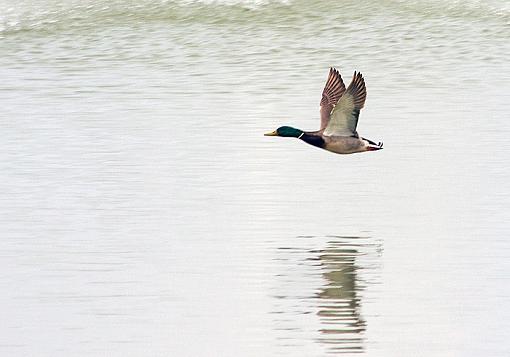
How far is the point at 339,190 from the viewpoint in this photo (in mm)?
23641

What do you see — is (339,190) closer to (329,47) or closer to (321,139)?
(321,139)

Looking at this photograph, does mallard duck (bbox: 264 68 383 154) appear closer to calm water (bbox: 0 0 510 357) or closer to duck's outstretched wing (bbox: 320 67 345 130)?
duck's outstretched wing (bbox: 320 67 345 130)

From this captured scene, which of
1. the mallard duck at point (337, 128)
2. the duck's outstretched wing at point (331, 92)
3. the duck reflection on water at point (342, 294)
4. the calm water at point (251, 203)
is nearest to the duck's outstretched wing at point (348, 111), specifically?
the mallard duck at point (337, 128)

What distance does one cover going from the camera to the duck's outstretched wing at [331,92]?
75.3ft

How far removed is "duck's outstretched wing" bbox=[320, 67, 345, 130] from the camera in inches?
904

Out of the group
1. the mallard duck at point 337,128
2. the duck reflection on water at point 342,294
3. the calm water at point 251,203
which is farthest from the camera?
the mallard duck at point 337,128

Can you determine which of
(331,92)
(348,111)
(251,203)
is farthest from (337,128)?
(251,203)

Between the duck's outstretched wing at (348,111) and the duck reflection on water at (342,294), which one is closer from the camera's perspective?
the duck reflection on water at (342,294)

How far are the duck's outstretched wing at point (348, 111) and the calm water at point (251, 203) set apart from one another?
0.87m

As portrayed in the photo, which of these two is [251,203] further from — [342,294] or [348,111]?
[342,294]

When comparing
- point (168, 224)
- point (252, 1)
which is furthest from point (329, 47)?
point (168, 224)

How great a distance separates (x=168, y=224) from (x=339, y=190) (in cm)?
332

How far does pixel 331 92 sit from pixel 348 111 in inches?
14.1

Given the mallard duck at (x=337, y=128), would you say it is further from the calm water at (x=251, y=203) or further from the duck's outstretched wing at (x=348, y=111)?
the calm water at (x=251, y=203)
